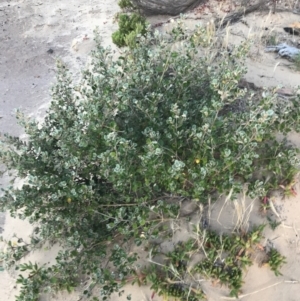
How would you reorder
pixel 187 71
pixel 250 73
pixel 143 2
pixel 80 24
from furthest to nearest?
pixel 80 24 → pixel 143 2 → pixel 250 73 → pixel 187 71

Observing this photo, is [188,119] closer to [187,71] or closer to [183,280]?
[187,71]

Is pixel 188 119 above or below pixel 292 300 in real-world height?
above

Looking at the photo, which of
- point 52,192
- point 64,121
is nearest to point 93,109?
point 64,121

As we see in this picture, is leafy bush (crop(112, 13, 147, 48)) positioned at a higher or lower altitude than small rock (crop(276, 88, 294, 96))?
higher

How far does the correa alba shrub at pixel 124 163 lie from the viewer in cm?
328

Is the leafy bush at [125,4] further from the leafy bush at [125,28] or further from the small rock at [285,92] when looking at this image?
the small rock at [285,92]

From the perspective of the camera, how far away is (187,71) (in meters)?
3.84

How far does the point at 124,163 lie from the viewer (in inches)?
127

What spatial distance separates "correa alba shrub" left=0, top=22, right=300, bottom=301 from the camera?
3.28m

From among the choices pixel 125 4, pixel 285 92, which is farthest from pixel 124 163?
pixel 125 4

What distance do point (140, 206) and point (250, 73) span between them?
2.76 meters

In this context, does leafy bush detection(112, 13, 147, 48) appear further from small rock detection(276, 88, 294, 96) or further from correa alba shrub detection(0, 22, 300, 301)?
correa alba shrub detection(0, 22, 300, 301)

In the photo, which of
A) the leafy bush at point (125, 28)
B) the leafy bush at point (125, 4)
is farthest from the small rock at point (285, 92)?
the leafy bush at point (125, 4)

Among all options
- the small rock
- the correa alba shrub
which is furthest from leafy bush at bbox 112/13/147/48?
the correa alba shrub
